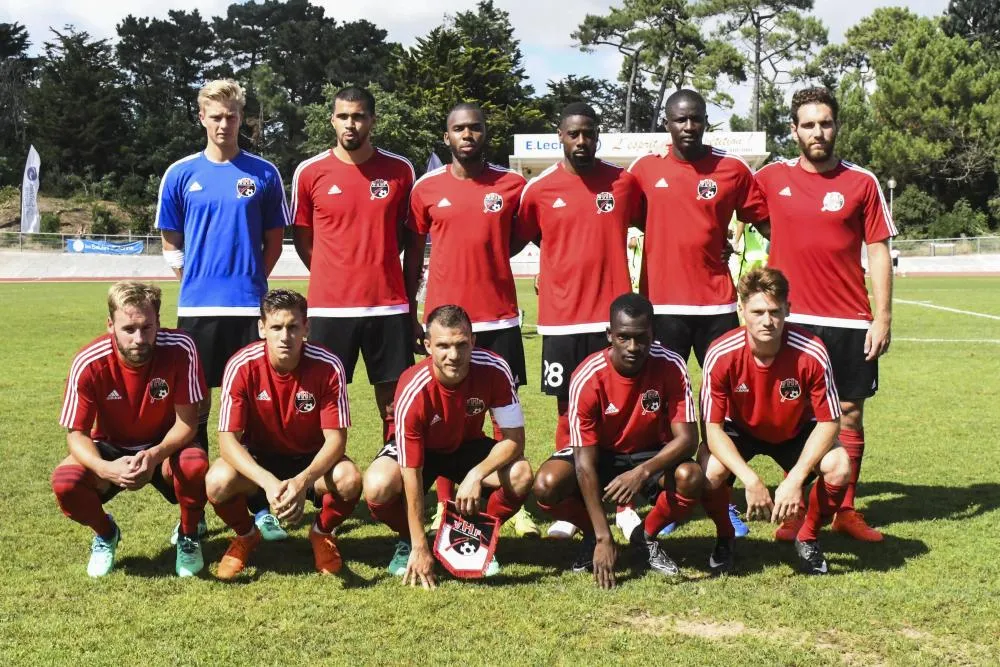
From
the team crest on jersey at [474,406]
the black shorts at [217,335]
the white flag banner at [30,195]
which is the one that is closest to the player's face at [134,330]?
the black shorts at [217,335]

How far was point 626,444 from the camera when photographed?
15.3 feet

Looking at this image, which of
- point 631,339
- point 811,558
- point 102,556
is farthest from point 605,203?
point 102,556

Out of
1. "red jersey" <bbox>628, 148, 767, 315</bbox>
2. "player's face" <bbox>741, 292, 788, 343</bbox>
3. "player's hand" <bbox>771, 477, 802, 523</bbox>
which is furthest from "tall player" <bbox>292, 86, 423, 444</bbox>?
"player's hand" <bbox>771, 477, 802, 523</bbox>

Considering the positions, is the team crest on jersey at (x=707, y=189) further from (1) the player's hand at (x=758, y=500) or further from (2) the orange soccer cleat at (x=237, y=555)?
(2) the orange soccer cleat at (x=237, y=555)

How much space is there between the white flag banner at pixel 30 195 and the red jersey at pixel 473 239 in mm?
37284

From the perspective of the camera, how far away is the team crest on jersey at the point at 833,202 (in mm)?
4996

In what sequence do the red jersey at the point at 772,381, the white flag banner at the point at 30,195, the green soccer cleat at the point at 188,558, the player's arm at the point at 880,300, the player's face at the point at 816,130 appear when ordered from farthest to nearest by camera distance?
the white flag banner at the point at 30,195 < the player's arm at the point at 880,300 < the player's face at the point at 816,130 < the red jersey at the point at 772,381 < the green soccer cleat at the point at 188,558

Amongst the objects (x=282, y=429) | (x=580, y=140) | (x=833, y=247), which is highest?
(x=580, y=140)

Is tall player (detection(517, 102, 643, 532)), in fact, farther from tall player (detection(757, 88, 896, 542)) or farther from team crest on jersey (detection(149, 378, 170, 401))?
team crest on jersey (detection(149, 378, 170, 401))

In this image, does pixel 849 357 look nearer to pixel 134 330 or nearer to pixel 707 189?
pixel 707 189

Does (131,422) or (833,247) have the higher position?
(833,247)

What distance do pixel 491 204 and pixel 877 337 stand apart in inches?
82.9

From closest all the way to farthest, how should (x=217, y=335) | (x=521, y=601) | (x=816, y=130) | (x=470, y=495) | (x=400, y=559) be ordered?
1. (x=521, y=601)
2. (x=470, y=495)
3. (x=400, y=559)
4. (x=816, y=130)
5. (x=217, y=335)

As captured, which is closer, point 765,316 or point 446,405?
point 765,316
